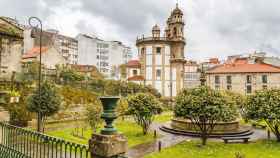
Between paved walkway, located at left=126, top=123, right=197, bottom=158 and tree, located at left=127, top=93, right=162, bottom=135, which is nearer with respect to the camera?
paved walkway, located at left=126, top=123, right=197, bottom=158

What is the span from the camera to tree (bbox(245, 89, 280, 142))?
693 inches

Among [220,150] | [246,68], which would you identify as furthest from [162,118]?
[246,68]

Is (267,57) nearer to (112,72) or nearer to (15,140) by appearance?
(112,72)

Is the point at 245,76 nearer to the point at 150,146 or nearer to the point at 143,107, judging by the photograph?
the point at 143,107

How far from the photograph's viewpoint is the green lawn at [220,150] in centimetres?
1521

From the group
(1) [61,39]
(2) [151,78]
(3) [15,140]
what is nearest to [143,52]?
(2) [151,78]

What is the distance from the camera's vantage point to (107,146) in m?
4.80

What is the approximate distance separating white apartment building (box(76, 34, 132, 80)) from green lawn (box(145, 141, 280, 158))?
2166 inches

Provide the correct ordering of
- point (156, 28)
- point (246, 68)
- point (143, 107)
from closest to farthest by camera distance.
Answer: point (143, 107) < point (246, 68) < point (156, 28)

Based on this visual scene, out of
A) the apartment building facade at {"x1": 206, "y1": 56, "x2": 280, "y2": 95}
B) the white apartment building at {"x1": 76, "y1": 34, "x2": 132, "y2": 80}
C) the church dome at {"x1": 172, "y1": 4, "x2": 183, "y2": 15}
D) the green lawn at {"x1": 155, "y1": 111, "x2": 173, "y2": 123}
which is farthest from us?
the white apartment building at {"x1": 76, "y1": 34, "x2": 132, "y2": 80}

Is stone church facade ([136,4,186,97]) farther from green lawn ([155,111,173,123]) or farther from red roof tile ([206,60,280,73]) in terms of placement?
green lawn ([155,111,173,123])

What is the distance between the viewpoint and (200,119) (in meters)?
17.7

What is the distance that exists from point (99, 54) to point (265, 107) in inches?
2370

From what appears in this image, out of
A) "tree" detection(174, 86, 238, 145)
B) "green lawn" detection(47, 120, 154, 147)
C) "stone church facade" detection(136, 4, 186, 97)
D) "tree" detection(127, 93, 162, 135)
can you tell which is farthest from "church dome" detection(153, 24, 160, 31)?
"tree" detection(174, 86, 238, 145)
